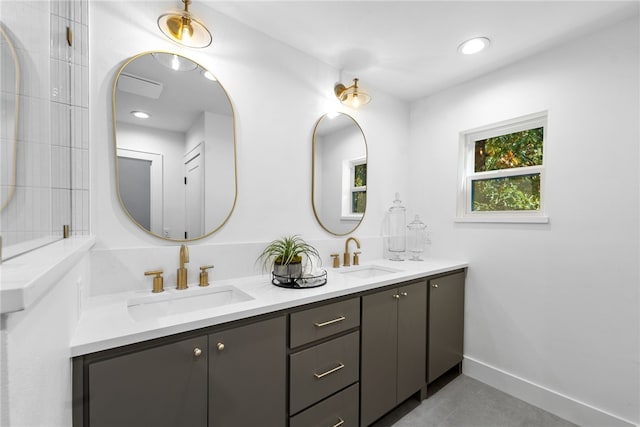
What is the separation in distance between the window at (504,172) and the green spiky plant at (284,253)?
1.43 meters

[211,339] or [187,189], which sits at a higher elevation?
[187,189]

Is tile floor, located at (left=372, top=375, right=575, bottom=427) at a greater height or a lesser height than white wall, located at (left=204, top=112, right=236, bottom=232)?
lesser

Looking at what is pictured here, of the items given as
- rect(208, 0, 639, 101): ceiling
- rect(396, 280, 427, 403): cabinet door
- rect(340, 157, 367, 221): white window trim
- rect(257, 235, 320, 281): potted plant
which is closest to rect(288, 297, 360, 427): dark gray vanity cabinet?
rect(257, 235, 320, 281): potted plant

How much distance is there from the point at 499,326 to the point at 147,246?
8.13 feet

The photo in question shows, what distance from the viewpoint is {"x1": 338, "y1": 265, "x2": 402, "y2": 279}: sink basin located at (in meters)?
2.11

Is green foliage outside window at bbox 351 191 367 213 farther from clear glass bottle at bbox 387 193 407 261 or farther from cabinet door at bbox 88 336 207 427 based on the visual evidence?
cabinet door at bbox 88 336 207 427

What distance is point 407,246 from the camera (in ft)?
8.94

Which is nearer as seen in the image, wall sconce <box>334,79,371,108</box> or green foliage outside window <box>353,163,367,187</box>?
wall sconce <box>334,79,371,108</box>

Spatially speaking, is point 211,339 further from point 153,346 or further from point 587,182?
point 587,182

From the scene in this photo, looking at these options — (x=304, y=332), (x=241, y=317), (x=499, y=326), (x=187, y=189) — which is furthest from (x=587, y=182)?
(x=187, y=189)

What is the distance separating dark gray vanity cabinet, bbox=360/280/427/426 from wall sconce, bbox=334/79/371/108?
1415mm

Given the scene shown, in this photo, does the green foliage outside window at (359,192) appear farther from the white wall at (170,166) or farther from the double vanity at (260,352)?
the white wall at (170,166)

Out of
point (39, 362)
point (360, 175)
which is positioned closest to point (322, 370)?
point (39, 362)

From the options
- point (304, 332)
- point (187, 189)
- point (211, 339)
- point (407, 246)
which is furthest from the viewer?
point (407, 246)
